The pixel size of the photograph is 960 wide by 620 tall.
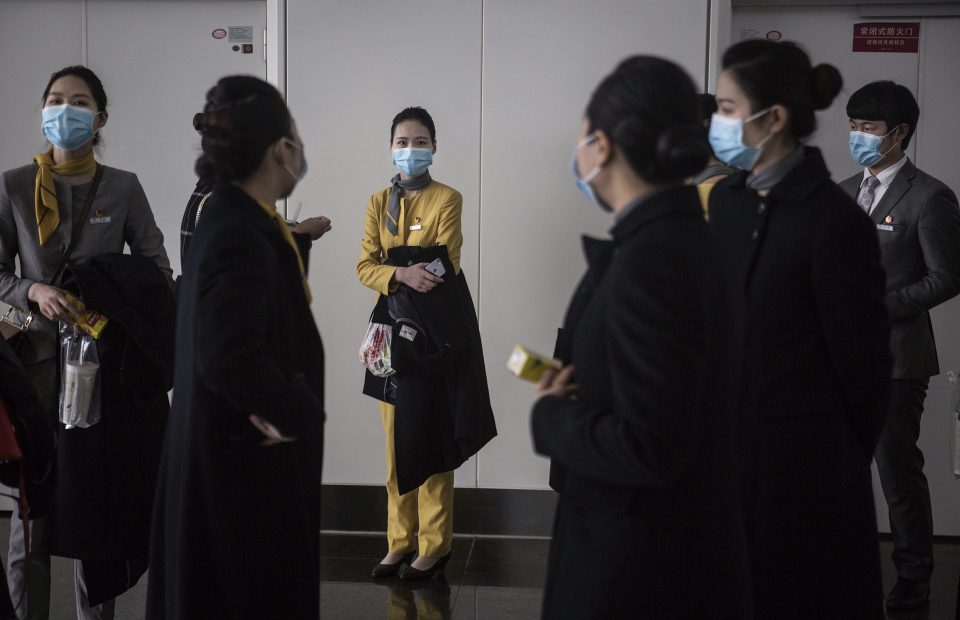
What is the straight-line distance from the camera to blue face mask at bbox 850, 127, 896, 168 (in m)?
3.88

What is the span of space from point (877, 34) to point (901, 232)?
1453mm

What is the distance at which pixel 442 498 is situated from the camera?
4168 mm

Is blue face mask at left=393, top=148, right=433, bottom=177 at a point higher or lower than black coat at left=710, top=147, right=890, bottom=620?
higher

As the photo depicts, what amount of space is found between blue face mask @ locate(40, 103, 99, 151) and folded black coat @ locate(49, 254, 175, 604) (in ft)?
1.42

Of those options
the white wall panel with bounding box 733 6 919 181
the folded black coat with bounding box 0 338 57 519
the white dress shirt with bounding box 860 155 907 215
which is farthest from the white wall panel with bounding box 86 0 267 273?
the white dress shirt with bounding box 860 155 907 215

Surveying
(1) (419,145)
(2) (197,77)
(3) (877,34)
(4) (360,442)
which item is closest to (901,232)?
(3) (877,34)

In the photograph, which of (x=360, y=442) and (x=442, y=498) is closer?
(x=442, y=498)

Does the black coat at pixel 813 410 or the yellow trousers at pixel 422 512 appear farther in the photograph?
the yellow trousers at pixel 422 512

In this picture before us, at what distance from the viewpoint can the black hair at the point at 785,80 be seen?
2.28 meters

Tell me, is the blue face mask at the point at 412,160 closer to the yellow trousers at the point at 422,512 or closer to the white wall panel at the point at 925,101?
the yellow trousers at the point at 422,512

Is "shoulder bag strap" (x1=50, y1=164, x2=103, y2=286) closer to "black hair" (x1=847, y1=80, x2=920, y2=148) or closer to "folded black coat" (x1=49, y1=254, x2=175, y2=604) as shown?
"folded black coat" (x1=49, y1=254, x2=175, y2=604)

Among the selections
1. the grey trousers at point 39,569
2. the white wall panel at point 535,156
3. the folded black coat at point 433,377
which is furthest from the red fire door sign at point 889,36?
the grey trousers at point 39,569

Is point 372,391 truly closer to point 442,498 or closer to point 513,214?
point 442,498

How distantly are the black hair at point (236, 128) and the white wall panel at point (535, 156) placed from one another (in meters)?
2.60
